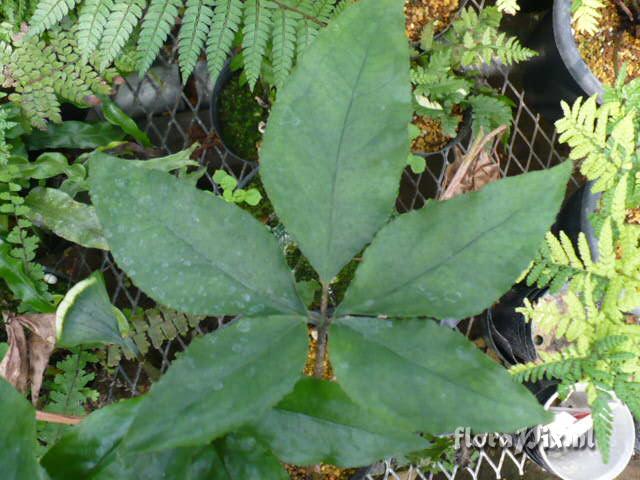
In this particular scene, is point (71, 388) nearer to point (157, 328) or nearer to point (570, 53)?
point (157, 328)

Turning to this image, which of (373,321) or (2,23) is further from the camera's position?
(2,23)

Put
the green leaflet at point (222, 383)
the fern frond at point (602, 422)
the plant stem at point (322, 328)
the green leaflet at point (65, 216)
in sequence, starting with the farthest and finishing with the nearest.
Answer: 1. the green leaflet at point (65, 216)
2. the fern frond at point (602, 422)
3. the plant stem at point (322, 328)
4. the green leaflet at point (222, 383)

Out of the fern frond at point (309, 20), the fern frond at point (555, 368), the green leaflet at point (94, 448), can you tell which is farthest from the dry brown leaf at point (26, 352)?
the fern frond at point (555, 368)

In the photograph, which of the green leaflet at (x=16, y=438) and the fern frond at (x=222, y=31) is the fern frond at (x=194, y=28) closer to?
the fern frond at (x=222, y=31)

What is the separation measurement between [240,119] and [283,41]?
16.6 inches

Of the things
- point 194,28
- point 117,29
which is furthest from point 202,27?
point 117,29

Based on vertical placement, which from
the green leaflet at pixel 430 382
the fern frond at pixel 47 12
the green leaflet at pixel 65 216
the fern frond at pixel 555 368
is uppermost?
the fern frond at pixel 47 12

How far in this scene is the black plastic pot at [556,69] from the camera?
1.56 meters

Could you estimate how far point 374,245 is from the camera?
0.58m

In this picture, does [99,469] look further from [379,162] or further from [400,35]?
[400,35]

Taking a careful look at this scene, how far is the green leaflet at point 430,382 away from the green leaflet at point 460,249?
3cm

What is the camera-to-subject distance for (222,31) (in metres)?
1.25

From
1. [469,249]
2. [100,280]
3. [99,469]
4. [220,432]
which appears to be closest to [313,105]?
[469,249]

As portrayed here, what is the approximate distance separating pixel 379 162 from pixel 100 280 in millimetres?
702
